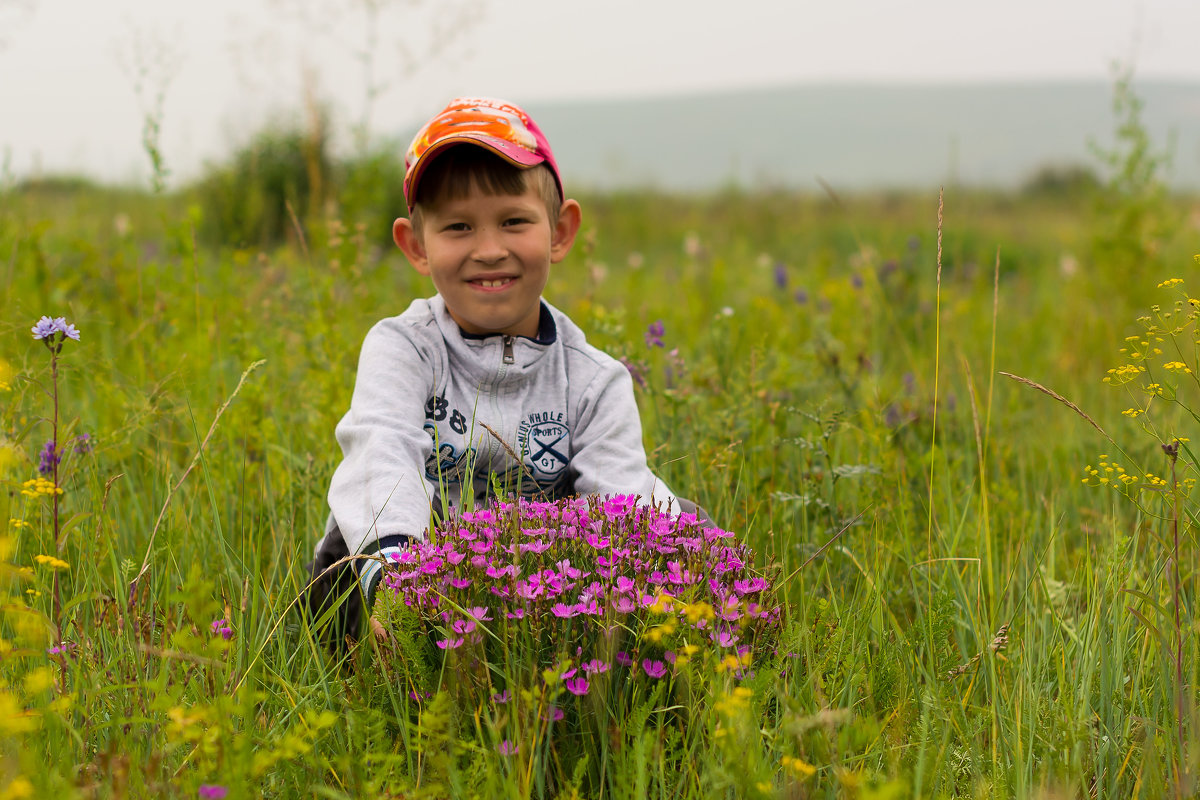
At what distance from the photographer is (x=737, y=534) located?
286 centimetres

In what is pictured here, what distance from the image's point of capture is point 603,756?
1831 mm

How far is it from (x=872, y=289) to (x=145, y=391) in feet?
13.4

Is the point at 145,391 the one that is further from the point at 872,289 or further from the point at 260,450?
the point at 872,289

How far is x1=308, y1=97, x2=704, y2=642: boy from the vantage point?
8.66ft

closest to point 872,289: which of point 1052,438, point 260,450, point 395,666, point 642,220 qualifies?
point 1052,438

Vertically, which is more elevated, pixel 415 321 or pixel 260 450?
pixel 415 321

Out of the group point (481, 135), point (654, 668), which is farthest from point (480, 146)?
point (654, 668)

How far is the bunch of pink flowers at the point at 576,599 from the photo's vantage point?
1852mm

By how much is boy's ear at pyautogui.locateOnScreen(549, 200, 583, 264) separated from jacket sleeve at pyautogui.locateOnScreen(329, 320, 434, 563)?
22.0 inches

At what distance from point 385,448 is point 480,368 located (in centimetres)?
44

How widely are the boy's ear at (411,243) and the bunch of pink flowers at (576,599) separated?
108cm

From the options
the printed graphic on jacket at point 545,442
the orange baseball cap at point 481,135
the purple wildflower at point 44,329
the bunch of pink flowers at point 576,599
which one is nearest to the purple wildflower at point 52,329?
the purple wildflower at point 44,329

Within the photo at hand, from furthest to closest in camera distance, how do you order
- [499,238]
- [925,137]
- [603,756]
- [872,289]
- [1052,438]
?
[925,137] < [872,289] < [1052,438] < [499,238] < [603,756]

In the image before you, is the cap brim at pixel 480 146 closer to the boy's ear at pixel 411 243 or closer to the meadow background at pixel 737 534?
the boy's ear at pixel 411 243
